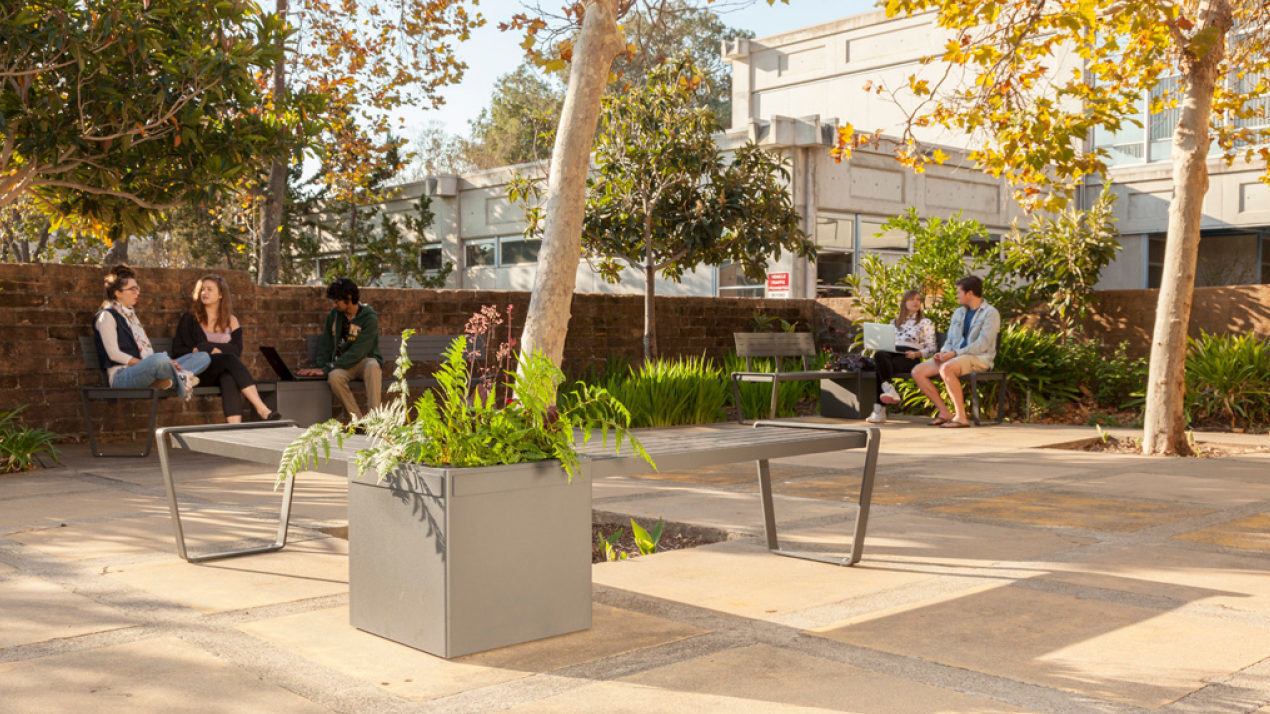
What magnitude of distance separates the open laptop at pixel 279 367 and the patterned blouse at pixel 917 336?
5.57 m

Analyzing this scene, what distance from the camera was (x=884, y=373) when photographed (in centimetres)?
1104

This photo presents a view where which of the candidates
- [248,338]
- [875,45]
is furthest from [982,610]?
[875,45]

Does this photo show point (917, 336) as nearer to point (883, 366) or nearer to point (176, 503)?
point (883, 366)

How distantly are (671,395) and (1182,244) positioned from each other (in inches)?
174

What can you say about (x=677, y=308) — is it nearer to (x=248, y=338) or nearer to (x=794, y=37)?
(x=248, y=338)

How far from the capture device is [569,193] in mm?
4996

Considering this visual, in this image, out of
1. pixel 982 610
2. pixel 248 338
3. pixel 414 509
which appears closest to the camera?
pixel 414 509

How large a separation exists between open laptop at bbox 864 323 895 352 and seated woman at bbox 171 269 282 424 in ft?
19.0

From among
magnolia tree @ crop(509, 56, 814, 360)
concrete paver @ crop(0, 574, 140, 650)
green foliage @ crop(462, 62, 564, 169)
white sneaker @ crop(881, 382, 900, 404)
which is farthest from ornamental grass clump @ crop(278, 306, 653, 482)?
green foliage @ crop(462, 62, 564, 169)

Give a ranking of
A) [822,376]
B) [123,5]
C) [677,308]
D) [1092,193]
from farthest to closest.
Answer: [1092,193] → [677,308] → [822,376] → [123,5]

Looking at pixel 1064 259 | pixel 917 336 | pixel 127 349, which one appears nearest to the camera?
pixel 127 349

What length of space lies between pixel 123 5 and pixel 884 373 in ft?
24.1

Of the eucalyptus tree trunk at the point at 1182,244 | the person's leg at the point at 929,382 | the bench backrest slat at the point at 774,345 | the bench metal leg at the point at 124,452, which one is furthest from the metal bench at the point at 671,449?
the bench backrest slat at the point at 774,345

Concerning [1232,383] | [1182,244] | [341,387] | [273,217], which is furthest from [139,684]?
[273,217]
